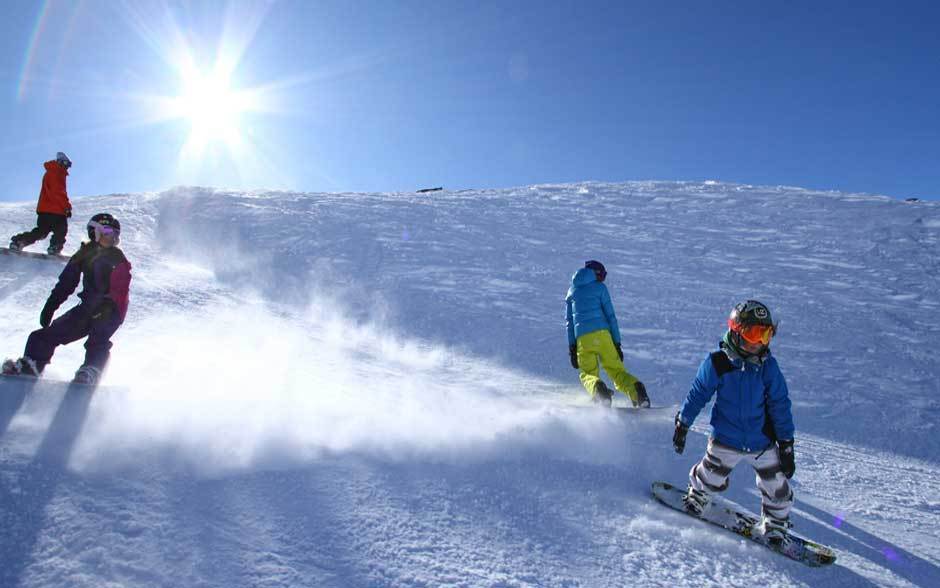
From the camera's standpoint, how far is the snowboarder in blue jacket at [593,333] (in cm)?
608

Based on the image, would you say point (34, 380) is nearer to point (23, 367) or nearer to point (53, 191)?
point (23, 367)

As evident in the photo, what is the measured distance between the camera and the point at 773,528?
10.5 ft

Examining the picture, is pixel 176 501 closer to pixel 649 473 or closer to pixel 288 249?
pixel 649 473

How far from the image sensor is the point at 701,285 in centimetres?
1123

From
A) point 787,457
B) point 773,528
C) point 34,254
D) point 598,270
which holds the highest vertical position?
point 598,270

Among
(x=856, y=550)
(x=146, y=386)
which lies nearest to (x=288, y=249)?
(x=146, y=386)

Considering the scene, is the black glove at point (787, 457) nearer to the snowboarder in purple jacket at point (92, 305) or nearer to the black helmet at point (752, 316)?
the black helmet at point (752, 316)

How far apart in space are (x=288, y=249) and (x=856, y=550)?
11.8 m

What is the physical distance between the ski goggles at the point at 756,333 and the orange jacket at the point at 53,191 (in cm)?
1137

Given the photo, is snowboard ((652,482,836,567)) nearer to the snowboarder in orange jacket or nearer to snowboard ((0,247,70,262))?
snowboard ((0,247,70,262))

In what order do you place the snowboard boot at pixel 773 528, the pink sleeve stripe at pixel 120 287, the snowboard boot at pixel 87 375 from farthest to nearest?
→ 1. the pink sleeve stripe at pixel 120 287
2. the snowboard boot at pixel 87 375
3. the snowboard boot at pixel 773 528

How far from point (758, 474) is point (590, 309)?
3.13 m

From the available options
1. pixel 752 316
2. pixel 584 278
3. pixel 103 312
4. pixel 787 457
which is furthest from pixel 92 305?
pixel 787 457

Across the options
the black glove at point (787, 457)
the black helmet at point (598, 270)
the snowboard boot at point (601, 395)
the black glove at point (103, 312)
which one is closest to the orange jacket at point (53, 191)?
the black glove at point (103, 312)
